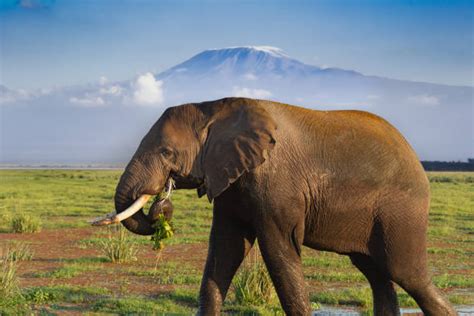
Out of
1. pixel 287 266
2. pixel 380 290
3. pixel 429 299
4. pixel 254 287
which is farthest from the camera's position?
pixel 254 287

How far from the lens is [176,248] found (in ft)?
58.9

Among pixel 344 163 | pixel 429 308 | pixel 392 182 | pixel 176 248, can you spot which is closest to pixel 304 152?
pixel 344 163

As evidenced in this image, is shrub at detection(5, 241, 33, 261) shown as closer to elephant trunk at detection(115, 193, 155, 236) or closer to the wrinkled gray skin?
elephant trunk at detection(115, 193, 155, 236)

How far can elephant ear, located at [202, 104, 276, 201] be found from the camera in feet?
24.1

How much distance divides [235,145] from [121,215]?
4.01 feet

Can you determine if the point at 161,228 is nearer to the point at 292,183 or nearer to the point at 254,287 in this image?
the point at 292,183

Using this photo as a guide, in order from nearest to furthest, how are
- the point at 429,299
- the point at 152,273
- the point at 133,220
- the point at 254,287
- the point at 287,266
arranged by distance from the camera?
the point at 287,266 < the point at 133,220 < the point at 429,299 < the point at 254,287 < the point at 152,273

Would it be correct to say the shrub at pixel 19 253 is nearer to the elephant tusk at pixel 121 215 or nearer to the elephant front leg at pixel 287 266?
the elephant tusk at pixel 121 215

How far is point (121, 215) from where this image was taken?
7.34 meters

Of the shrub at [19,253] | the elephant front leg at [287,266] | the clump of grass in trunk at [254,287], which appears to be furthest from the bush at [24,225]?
the elephant front leg at [287,266]

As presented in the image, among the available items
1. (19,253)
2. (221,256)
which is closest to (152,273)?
(19,253)

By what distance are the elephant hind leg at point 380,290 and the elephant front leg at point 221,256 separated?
122 centimetres

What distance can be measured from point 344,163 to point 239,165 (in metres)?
1.08

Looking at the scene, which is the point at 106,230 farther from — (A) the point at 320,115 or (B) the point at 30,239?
(A) the point at 320,115
